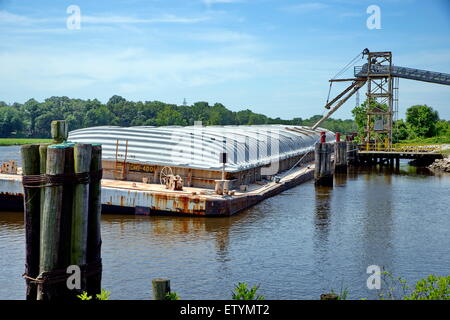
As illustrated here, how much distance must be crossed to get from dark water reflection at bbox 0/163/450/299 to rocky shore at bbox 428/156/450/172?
26.6 meters

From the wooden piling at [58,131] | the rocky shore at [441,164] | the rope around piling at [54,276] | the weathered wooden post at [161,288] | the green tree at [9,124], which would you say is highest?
the green tree at [9,124]

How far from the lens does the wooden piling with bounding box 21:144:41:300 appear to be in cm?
A: 1308

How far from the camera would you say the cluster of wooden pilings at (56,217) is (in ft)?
41.9

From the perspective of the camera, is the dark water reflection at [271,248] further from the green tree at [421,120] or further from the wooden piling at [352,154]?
the green tree at [421,120]

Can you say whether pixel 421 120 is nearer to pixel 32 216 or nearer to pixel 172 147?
pixel 172 147

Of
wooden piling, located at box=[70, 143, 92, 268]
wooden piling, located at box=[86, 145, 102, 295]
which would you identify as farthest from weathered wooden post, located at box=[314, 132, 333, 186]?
wooden piling, located at box=[70, 143, 92, 268]

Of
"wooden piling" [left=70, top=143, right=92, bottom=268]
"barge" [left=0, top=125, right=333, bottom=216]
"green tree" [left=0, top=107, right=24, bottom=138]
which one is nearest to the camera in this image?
"wooden piling" [left=70, top=143, right=92, bottom=268]

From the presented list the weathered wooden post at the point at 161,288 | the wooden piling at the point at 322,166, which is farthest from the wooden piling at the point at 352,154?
the weathered wooden post at the point at 161,288

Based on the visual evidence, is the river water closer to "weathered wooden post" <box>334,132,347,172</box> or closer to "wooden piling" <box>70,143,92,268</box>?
"wooden piling" <box>70,143,92,268</box>

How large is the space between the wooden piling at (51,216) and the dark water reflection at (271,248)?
4038 millimetres

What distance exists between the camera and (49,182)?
12.8 metres

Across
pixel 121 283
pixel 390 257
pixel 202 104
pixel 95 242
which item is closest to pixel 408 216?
pixel 390 257
